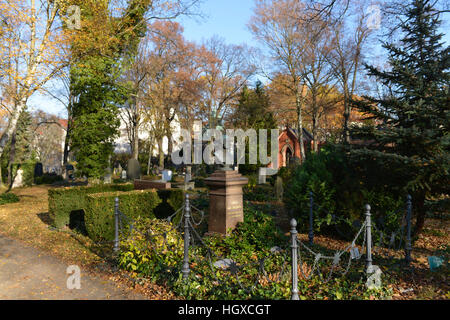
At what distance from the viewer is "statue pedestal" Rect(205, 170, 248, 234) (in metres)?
7.72

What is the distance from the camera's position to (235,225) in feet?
25.7

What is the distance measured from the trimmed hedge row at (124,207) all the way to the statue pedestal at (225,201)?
249 centimetres

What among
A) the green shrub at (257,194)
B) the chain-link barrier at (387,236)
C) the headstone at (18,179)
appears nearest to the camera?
the chain-link barrier at (387,236)

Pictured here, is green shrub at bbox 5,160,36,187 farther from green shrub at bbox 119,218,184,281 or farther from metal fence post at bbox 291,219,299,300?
metal fence post at bbox 291,219,299,300

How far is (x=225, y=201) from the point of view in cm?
771

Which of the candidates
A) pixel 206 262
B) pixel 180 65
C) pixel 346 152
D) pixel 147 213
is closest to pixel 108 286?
pixel 206 262

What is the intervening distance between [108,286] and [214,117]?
2961 centimetres

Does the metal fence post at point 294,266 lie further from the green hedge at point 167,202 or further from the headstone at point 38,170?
the headstone at point 38,170

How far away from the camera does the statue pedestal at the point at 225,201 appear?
7719 mm

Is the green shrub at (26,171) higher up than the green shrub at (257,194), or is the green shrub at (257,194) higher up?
the green shrub at (26,171)

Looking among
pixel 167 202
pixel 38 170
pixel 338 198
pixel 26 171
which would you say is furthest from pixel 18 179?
pixel 338 198

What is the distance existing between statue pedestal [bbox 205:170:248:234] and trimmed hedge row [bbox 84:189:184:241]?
2.49 metres

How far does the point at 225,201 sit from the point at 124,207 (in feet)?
10.3

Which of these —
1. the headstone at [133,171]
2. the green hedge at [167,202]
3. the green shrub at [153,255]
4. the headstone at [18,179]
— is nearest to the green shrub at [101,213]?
the green hedge at [167,202]
